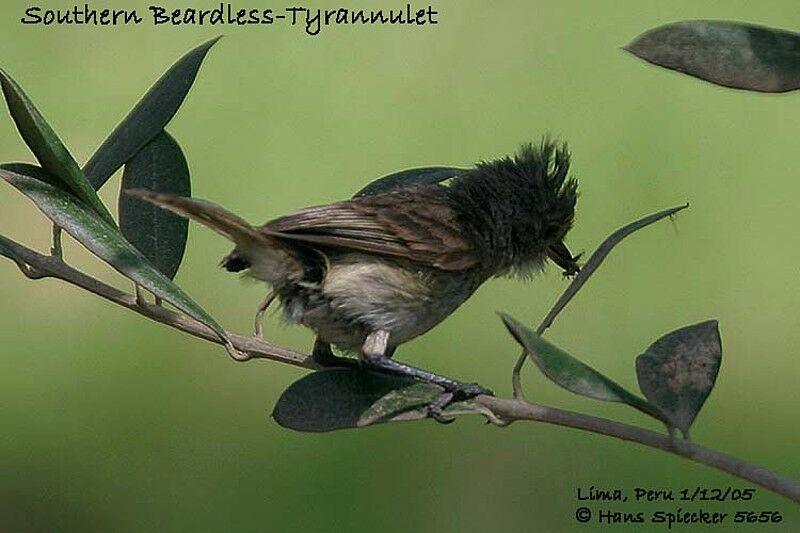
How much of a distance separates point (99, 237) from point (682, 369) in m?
0.44

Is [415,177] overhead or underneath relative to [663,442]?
overhead

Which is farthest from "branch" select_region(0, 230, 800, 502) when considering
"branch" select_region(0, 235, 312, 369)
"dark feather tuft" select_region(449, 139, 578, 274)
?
"dark feather tuft" select_region(449, 139, 578, 274)

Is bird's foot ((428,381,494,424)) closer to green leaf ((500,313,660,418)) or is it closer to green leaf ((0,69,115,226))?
green leaf ((500,313,660,418))

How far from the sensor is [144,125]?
1240mm

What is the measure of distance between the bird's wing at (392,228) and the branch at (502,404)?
0.92 ft

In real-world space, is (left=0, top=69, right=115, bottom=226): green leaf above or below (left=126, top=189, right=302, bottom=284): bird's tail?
above

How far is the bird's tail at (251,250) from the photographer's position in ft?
4.21

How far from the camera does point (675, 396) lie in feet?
3.28

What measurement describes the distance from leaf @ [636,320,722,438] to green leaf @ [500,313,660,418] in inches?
2.4

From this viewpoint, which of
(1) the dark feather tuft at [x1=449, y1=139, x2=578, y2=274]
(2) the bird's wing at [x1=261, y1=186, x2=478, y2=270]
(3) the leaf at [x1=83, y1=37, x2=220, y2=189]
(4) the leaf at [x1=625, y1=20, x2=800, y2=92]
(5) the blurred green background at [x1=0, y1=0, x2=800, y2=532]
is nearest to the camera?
(4) the leaf at [x1=625, y1=20, x2=800, y2=92]

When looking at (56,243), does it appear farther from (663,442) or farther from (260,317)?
(663,442)

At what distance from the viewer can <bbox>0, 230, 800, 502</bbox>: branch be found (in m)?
0.84

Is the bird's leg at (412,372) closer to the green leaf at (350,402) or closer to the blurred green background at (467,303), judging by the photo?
the green leaf at (350,402)

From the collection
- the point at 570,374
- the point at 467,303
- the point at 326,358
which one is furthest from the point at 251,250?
the point at 467,303
